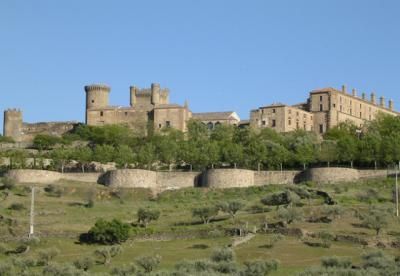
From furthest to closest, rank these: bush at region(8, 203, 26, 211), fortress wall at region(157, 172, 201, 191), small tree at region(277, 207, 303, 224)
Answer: fortress wall at region(157, 172, 201, 191) → bush at region(8, 203, 26, 211) → small tree at region(277, 207, 303, 224)

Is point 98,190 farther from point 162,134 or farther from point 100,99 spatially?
point 100,99

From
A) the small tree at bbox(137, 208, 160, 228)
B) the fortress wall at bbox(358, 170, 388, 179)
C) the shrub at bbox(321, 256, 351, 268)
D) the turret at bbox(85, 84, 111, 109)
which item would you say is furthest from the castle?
the shrub at bbox(321, 256, 351, 268)

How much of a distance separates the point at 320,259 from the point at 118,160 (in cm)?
4368

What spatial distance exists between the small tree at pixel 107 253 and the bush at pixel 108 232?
4.32m

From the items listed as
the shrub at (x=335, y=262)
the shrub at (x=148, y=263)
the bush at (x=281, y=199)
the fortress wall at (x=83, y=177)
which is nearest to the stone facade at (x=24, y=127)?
the fortress wall at (x=83, y=177)

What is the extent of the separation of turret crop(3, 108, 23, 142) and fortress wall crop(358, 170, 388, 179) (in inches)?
2298

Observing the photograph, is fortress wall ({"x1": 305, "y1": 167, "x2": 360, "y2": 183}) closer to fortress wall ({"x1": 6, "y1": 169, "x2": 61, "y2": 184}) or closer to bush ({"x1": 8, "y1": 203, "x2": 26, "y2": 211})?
fortress wall ({"x1": 6, "y1": 169, "x2": 61, "y2": 184})

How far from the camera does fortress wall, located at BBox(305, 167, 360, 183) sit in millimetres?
85625

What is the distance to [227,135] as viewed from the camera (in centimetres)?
10838

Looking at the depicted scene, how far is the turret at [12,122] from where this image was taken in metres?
132

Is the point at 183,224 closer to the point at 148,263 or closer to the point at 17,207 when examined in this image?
the point at 17,207

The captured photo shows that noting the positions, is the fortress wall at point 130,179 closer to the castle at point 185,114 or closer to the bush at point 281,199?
the bush at point 281,199

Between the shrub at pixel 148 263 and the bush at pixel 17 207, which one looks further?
the bush at pixel 17 207

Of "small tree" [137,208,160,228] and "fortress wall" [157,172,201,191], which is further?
"fortress wall" [157,172,201,191]
